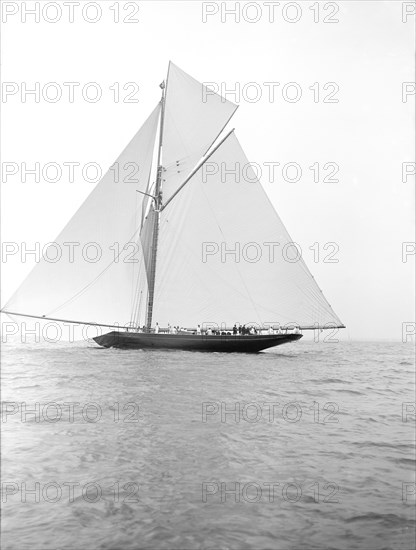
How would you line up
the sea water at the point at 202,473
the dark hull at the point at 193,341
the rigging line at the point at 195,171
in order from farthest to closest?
the rigging line at the point at 195,171 → the dark hull at the point at 193,341 → the sea water at the point at 202,473

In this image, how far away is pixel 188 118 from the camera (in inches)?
1868

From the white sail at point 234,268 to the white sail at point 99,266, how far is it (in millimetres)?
2594

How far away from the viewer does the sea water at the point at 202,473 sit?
5.71 metres

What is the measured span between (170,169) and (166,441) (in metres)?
39.4

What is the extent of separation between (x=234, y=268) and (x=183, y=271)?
3983mm

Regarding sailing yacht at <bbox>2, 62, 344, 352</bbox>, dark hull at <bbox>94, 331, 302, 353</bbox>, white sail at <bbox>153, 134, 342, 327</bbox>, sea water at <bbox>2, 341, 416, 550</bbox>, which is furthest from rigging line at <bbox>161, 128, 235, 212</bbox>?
sea water at <bbox>2, 341, 416, 550</bbox>

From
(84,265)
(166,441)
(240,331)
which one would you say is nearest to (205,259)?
(240,331)

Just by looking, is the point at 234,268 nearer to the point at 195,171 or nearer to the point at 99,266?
the point at 195,171

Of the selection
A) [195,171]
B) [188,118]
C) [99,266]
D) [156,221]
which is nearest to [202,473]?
[99,266]

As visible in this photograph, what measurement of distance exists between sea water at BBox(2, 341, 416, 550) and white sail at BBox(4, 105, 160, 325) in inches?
869

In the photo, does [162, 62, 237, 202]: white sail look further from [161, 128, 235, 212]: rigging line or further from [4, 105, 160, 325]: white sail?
[4, 105, 160, 325]: white sail

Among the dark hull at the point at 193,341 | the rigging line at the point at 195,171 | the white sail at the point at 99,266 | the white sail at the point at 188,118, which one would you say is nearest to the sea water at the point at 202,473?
→ the white sail at the point at 99,266

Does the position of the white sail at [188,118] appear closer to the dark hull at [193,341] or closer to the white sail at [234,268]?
the white sail at [234,268]

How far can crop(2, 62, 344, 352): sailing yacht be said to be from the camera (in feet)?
124
